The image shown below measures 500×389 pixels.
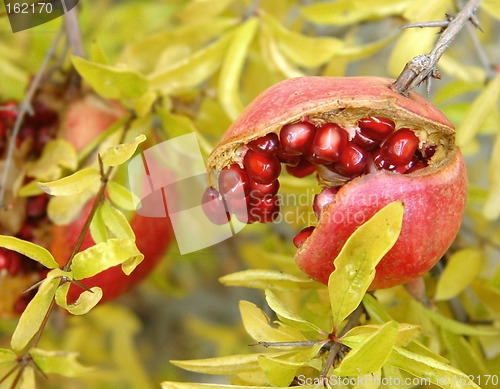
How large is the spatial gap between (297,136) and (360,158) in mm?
66

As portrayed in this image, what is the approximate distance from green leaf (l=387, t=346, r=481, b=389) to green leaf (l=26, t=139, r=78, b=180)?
1.48 feet

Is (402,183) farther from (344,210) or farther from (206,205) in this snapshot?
(206,205)

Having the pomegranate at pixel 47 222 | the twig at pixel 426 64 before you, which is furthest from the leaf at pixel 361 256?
the pomegranate at pixel 47 222

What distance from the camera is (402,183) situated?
55cm

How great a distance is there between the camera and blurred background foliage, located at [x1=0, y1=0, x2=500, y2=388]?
2.51 feet

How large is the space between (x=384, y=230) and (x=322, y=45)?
421 mm

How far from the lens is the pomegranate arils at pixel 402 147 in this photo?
1.94ft

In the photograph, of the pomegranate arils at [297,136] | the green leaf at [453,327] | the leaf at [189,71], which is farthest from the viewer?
the leaf at [189,71]

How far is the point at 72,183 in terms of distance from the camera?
64cm

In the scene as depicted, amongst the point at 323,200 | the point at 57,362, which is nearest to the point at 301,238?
the point at 323,200

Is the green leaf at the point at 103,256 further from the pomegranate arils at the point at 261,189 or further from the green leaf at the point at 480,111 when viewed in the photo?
the green leaf at the point at 480,111

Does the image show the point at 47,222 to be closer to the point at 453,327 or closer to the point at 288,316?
the point at 288,316

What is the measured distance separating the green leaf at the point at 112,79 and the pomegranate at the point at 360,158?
18 centimetres

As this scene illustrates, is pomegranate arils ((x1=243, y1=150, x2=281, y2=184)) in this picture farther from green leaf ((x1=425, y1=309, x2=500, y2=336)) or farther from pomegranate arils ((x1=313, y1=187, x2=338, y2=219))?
green leaf ((x1=425, y1=309, x2=500, y2=336))
